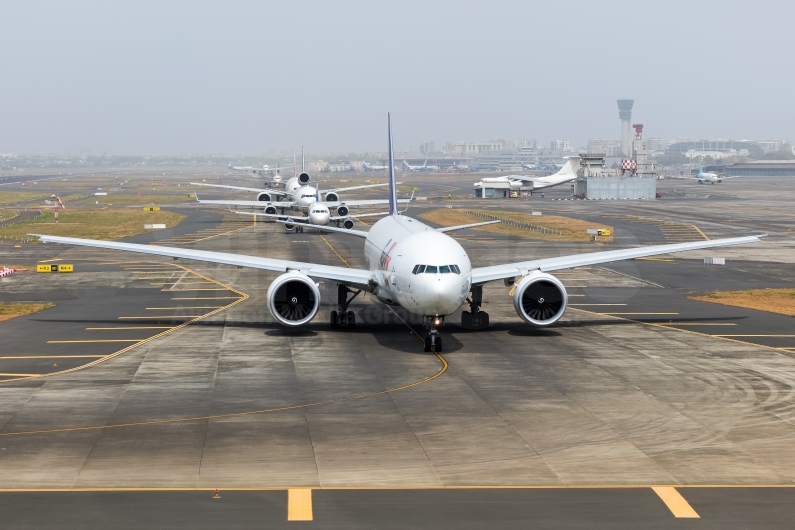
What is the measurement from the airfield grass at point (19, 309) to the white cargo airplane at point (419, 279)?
591cm

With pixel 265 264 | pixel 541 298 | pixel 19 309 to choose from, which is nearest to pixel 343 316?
pixel 265 264

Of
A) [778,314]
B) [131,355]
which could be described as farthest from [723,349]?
[131,355]

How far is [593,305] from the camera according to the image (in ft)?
173

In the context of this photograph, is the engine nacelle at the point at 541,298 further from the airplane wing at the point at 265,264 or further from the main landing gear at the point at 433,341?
the airplane wing at the point at 265,264

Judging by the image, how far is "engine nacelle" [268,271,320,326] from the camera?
135 ft

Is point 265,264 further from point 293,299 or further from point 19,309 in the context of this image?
point 19,309

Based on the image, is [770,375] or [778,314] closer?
[770,375]

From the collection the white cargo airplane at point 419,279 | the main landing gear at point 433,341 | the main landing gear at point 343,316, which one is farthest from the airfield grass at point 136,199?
the main landing gear at point 433,341

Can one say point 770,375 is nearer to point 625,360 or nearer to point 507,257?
point 625,360

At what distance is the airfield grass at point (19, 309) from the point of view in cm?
4838

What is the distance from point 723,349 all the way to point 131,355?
24894mm

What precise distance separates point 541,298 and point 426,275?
7.64 m

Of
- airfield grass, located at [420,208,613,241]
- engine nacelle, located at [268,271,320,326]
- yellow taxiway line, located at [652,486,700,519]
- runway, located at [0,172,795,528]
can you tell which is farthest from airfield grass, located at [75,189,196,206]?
yellow taxiway line, located at [652,486,700,519]

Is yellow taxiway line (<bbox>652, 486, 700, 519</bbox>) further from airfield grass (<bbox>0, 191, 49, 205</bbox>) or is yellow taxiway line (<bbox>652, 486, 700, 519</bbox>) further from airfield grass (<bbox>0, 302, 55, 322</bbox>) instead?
airfield grass (<bbox>0, 191, 49, 205</bbox>)
